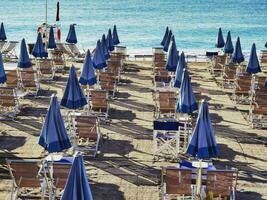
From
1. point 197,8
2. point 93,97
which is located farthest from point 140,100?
point 197,8

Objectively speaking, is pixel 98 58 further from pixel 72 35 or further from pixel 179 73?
pixel 72 35

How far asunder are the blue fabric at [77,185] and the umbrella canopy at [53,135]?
2.88 metres

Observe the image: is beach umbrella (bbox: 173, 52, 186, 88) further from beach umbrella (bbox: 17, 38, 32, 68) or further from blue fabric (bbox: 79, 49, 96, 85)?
beach umbrella (bbox: 17, 38, 32, 68)

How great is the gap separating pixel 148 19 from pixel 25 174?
191ft

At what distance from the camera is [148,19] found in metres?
67.2

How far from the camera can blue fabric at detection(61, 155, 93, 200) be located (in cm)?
781

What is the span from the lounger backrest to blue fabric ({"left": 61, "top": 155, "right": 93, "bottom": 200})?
7.65 feet

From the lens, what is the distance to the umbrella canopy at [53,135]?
35.2ft

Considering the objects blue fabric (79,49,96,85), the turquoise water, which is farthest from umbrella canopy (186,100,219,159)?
the turquoise water

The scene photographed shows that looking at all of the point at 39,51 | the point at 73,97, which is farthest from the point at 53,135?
the point at 39,51

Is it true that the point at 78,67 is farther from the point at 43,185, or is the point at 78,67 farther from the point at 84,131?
the point at 43,185

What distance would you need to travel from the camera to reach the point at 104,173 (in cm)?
1200

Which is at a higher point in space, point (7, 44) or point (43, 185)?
point (7, 44)

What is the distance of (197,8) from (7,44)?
178ft
